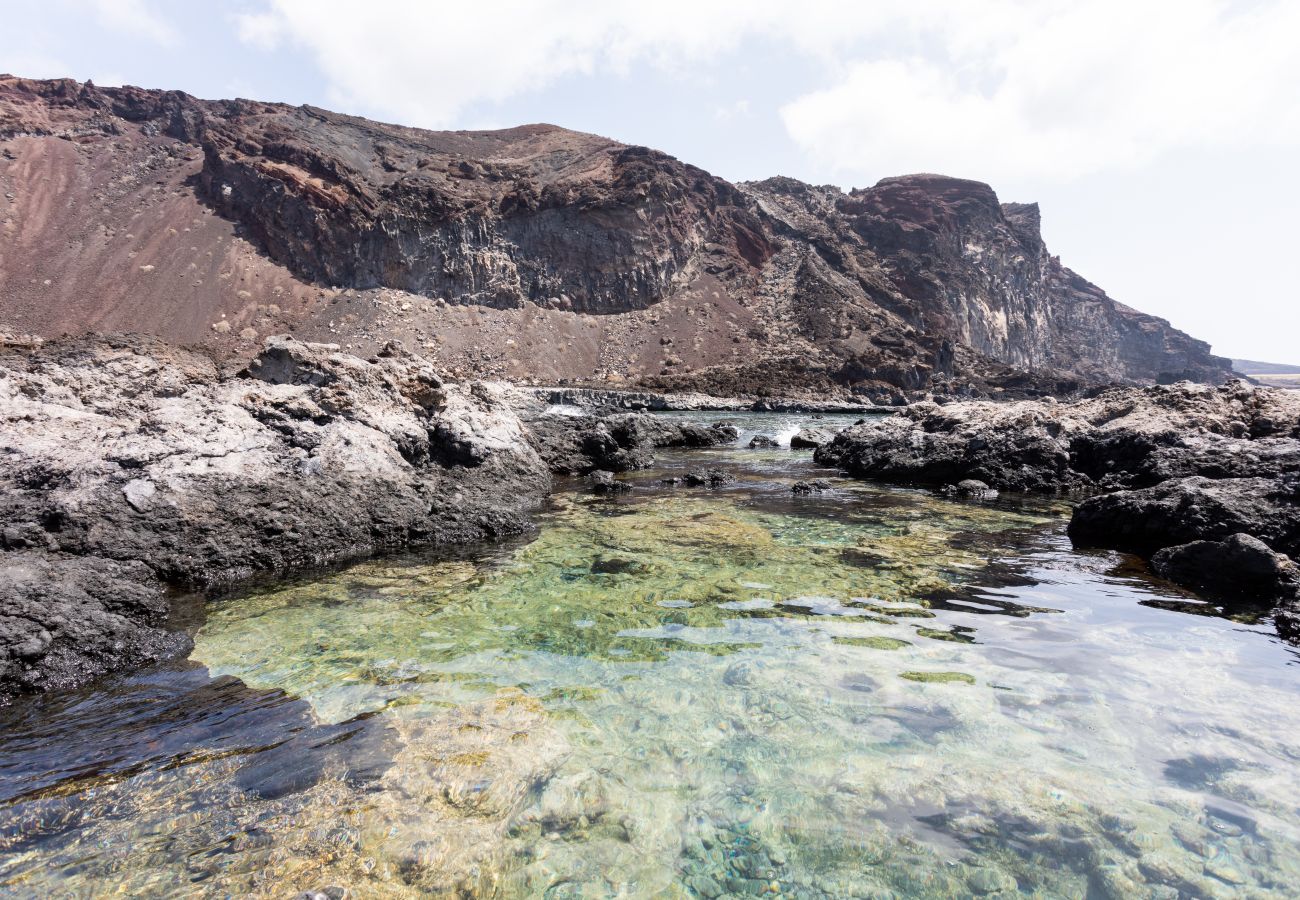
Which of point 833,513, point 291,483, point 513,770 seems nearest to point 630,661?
point 513,770

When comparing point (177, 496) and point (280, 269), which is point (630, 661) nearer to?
point (177, 496)

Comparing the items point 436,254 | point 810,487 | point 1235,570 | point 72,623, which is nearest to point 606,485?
point 810,487

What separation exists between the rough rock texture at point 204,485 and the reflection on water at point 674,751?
705 mm

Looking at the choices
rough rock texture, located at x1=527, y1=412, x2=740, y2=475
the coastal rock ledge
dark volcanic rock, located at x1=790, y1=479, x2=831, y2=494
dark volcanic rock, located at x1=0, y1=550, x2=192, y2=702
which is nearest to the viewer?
dark volcanic rock, located at x1=0, y1=550, x2=192, y2=702

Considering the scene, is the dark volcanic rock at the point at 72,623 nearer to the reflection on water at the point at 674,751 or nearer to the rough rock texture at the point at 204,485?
the rough rock texture at the point at 204,485

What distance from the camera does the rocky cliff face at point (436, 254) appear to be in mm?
61188

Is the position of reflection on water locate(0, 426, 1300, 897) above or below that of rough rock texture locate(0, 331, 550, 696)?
below

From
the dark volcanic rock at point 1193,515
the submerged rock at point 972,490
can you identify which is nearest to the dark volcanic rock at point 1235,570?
the dark volcanic rock at point 1193,515

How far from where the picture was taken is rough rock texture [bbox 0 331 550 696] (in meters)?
4.89

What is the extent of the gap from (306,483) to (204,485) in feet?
3.46

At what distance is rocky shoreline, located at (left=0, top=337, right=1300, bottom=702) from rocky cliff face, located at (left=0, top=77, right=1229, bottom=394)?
49920mm

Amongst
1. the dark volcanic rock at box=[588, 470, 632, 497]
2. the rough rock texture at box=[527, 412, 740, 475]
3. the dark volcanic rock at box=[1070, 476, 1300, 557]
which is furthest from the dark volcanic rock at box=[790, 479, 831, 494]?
the dark volcanic rock at box=[1070, 476, 1300, 557]

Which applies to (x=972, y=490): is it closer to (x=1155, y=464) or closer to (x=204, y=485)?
(x=1155, y=464)

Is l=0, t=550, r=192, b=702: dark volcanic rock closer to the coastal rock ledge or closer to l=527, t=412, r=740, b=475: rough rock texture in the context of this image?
the coastal rock ledge
